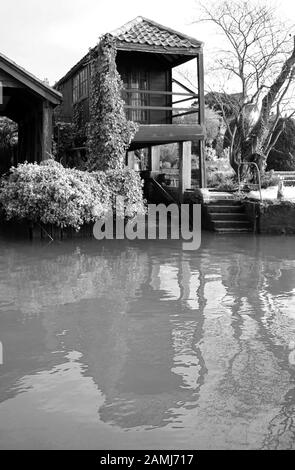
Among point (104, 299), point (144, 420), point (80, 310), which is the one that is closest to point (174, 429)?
point (144, 420)

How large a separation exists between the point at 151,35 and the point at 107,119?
3.17 m

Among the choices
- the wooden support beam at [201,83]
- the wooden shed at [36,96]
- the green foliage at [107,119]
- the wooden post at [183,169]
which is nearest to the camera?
the wooden shed at [36,96]

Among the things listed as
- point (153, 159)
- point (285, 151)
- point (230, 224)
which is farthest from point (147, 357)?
point (285, 151)

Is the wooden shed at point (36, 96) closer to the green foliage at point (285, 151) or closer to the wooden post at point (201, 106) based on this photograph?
the wooden post at point (201, 106)

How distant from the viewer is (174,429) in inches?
158

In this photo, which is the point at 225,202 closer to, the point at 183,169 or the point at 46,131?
the point at 183,169

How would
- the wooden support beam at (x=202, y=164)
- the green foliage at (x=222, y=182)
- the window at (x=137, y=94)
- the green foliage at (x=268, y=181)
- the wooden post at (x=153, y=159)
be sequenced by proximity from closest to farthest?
1. the wooden support beam at (x=202, y=164)
2. the green foliage at (x=222, y=182)
3. the window at (x=137, y=94)
4. the green foliage at (x=268, y=181)
5. the wooden post at (x=153, y=159)

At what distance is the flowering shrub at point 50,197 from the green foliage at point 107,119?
2158 mm

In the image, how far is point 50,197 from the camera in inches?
500

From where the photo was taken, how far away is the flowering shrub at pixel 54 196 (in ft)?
41.5

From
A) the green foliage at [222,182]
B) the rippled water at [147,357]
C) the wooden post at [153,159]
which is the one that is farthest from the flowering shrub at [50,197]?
the wooden post at [153,159]

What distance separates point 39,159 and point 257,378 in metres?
12.5

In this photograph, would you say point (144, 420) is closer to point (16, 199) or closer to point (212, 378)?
point (212, 378)
